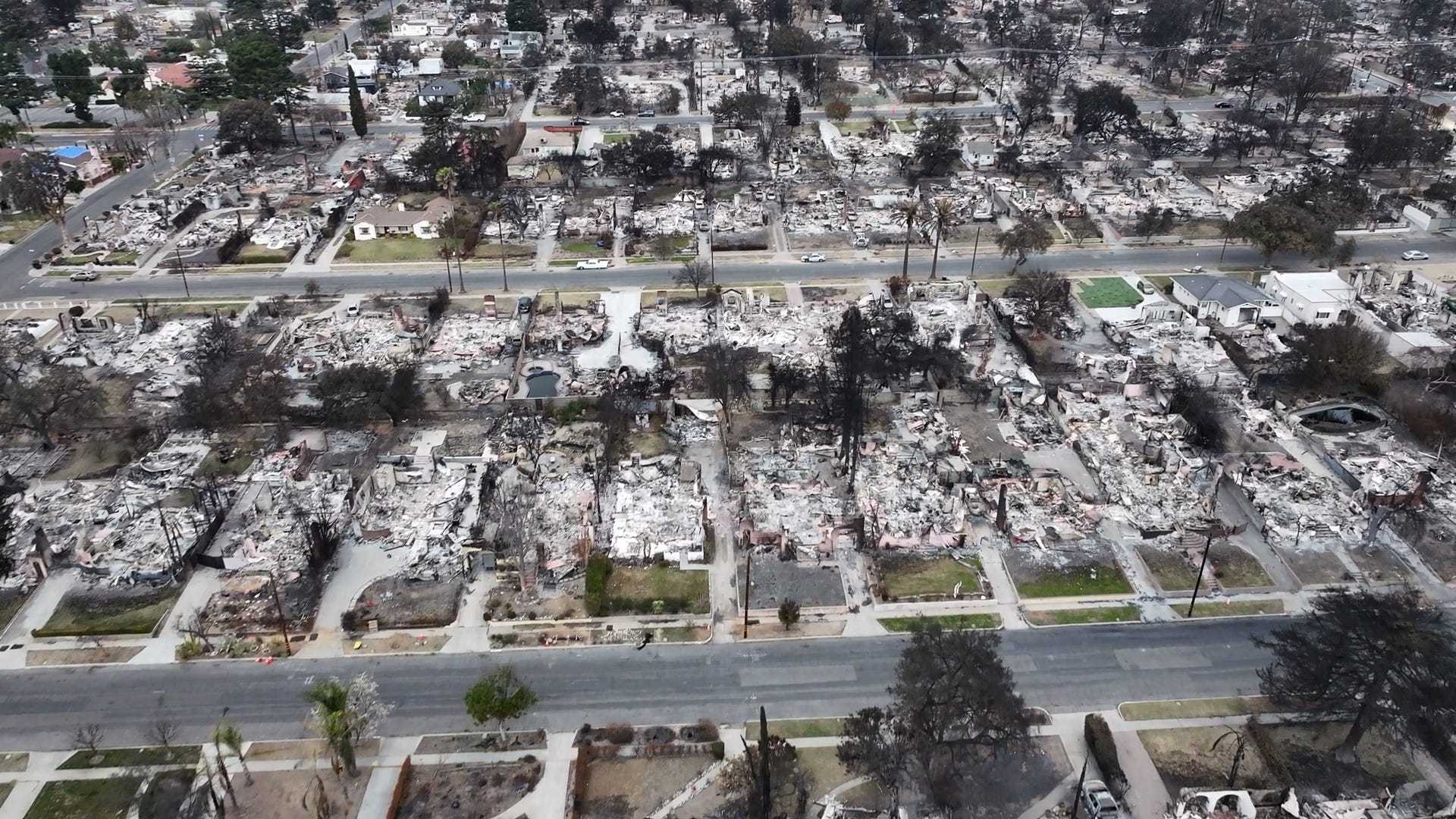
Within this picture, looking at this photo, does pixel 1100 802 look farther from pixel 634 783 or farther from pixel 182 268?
pixel 182 268

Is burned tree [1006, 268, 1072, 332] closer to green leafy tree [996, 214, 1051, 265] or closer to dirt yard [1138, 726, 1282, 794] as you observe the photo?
green leafy tree [996, 214, 1051, 265]

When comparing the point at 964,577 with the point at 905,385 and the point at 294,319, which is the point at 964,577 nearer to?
the point at 905,385

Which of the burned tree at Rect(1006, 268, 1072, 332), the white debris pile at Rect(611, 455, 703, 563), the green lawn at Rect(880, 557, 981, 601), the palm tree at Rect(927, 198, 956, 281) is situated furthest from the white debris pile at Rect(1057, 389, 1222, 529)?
the white debris pile at Rect(611, 455, 703, 563)

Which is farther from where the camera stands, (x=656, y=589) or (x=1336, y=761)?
(x=656, y=589)

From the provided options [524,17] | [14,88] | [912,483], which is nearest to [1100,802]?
[912,483]

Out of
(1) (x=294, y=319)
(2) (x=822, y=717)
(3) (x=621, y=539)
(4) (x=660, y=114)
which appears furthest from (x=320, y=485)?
(4) (x=660, y=114)

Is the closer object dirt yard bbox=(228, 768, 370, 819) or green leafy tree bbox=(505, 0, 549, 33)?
dirt yard bbox=(228, 768, 370, 819)

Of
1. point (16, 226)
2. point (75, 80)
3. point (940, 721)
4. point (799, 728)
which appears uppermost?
point (75, 80)
